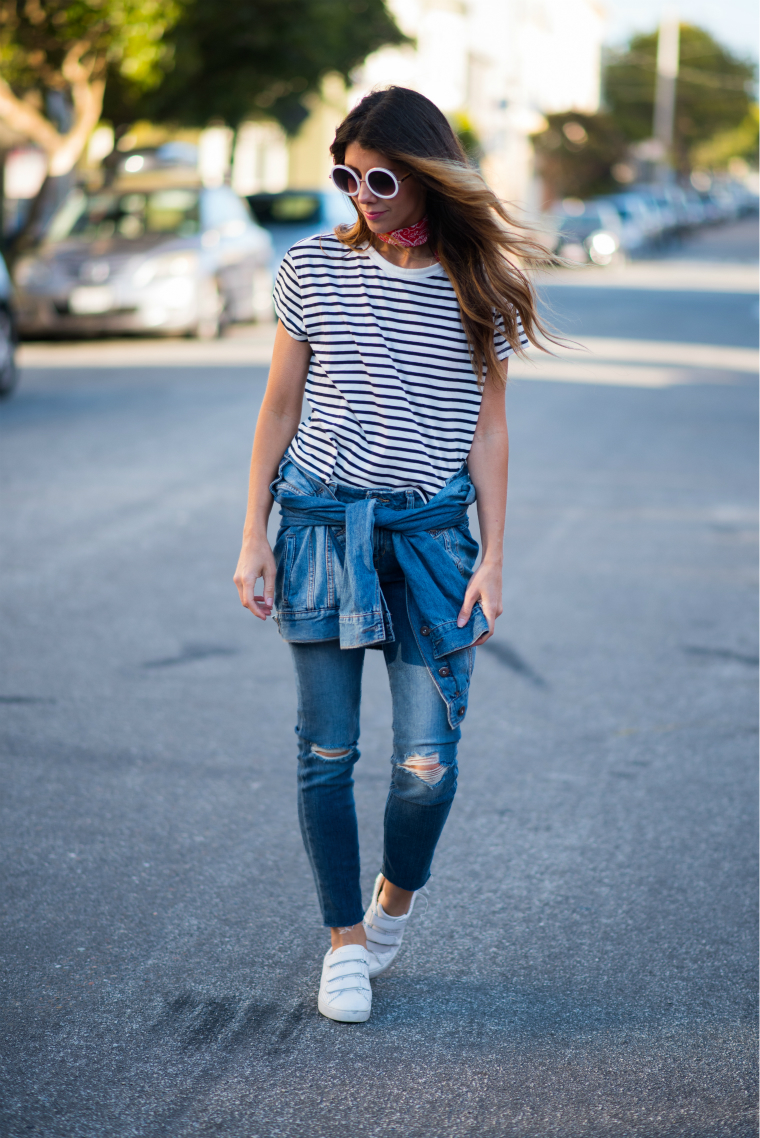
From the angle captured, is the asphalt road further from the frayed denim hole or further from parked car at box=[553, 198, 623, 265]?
parked car at box=[553, 198, 623, 265]

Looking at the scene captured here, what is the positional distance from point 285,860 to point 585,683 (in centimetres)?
188

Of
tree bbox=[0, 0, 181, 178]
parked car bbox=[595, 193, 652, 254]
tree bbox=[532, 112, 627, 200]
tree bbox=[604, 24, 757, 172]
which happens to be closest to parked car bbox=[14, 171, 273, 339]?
tree bbox=[0, 0, 181, 178]

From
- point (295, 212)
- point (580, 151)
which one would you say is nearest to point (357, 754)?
point (295, 212)

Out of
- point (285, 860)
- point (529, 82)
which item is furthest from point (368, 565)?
point (529, 82)

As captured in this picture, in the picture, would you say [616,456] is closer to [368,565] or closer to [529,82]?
[368,565]

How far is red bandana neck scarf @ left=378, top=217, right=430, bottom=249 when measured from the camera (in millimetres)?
2652

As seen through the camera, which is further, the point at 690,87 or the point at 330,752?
the point at 690,87

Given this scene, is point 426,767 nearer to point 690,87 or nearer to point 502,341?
point 502,341

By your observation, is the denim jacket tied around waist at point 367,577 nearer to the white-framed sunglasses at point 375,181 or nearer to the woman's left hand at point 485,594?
the woman's left hand at point 485,594

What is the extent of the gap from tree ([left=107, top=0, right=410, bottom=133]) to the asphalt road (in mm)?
14063

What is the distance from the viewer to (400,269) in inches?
105

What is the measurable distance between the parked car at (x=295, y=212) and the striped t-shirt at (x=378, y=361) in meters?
17.3

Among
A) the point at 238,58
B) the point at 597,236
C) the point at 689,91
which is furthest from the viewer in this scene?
the point at 689,91

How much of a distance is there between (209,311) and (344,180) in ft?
45.0
